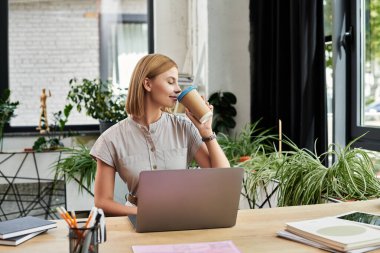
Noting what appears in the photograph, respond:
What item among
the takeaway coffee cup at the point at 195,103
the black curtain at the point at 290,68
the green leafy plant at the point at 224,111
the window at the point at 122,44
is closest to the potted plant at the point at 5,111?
the window at the point at 122,44

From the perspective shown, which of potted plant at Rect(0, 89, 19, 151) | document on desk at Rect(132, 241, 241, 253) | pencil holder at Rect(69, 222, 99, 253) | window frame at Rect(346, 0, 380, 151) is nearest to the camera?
pencil holder at Rect(69, 222, 99, 253)

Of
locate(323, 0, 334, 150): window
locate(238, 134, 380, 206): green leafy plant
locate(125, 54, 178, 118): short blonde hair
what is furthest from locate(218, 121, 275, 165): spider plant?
locate(125, 54, 178, 118): short blonde hair

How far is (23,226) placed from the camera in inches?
62.6

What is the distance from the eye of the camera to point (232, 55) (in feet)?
15.1

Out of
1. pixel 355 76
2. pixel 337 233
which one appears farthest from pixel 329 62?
pixel 337 233

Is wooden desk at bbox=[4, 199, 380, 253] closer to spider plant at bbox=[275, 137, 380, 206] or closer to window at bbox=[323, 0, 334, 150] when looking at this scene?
spider plant at bbox=[275, 137, 380, 206]

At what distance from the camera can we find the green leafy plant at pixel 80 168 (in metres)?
4.11

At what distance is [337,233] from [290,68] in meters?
2.47

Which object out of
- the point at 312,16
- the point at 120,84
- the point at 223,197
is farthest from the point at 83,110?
the point at 223,197

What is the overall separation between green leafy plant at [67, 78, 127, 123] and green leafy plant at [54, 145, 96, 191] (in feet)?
1.74

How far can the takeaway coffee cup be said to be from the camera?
6.21ft

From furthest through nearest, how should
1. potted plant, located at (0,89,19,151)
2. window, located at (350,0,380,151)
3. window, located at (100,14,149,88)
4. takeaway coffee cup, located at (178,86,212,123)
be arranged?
window, located at (100,14,149,88) < potted plant, located at (0,89,19,151) < window, located at (350,0,380,151) < takeaway coffee cup, located at (178,86,212,123)

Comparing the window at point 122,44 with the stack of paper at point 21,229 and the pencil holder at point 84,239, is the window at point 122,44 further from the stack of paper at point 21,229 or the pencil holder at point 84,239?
the pencil holder at point 84,239

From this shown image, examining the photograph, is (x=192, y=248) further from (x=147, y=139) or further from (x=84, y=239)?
(x=147, y=139)
